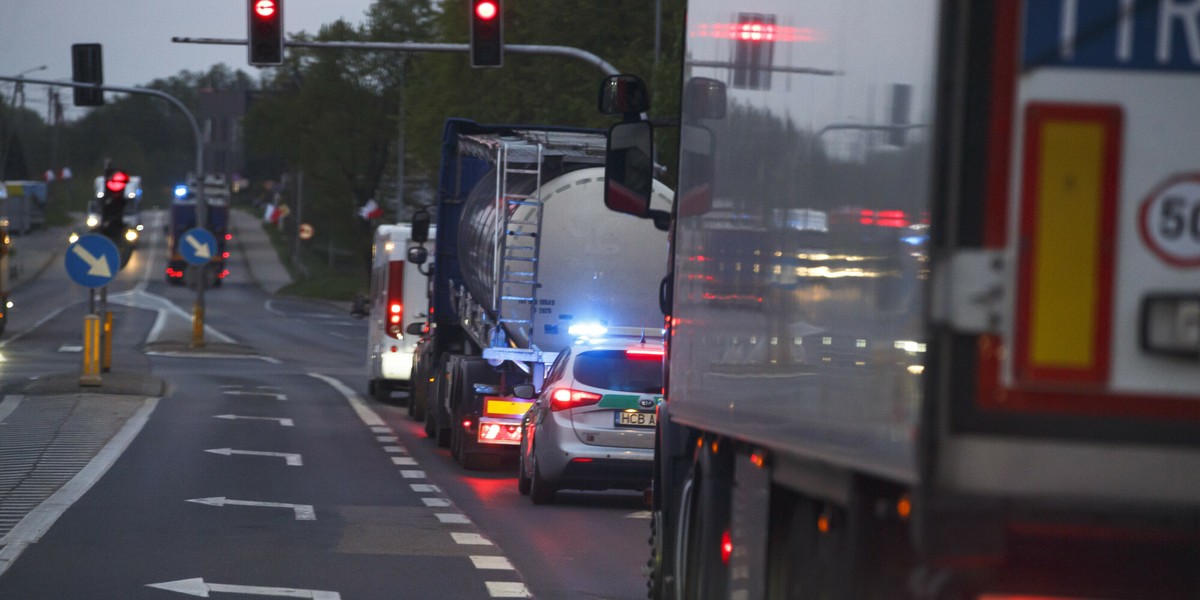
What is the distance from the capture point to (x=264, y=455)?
67.5ft

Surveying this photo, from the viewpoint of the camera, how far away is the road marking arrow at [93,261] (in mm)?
27891

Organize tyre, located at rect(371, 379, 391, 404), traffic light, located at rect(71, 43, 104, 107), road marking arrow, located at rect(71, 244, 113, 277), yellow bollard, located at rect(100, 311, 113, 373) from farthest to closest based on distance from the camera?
yellow bollard, located at rect(100, 311, 113, 373), traffic light, located at rect(71, 43, 104, 107), tyre, located at rect(371, 379, 391, 404), road marking arrow, located at rect(71, 244, 113, 277)

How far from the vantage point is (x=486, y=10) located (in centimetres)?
2500

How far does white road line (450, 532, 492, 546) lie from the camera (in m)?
13.4

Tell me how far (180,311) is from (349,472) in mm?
58270

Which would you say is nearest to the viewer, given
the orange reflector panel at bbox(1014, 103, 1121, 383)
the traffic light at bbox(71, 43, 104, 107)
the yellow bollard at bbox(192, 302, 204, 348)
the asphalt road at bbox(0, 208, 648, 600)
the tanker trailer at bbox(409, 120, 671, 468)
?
the orange reflector panel at bbox(1014, 103, 1121, 383)

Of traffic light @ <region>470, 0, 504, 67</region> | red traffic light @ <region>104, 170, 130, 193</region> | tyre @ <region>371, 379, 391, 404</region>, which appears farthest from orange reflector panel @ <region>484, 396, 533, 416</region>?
red traffic light @ <region>104, 170, 130, 193</region>

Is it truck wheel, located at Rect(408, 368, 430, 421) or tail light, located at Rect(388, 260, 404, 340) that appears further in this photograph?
tail light, located at Rect(388, 260, 404, 340)

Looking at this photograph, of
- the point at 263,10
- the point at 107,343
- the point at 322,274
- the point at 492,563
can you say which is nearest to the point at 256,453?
the point at 263,10

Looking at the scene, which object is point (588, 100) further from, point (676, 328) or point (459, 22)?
point (676, 328)

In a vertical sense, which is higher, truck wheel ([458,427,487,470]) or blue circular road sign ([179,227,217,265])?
blue circular road sign ([179,227,217,265])

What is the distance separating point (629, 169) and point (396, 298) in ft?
72.6

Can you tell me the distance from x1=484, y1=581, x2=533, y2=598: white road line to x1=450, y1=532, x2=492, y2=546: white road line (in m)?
2.10

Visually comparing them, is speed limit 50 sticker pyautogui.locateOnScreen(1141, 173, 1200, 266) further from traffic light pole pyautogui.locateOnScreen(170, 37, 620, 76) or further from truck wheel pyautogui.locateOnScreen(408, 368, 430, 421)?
truck wheel pyautogui.locateOnScreen(408, 368, 430, 421)
